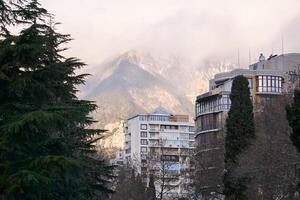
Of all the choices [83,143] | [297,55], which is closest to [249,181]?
[83,143]

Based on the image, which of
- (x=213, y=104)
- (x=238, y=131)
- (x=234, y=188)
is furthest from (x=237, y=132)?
(x=213, y=104)

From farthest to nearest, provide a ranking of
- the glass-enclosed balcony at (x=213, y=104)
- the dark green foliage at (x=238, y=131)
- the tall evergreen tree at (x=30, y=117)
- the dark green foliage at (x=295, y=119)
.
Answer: the glass-enclosed balcony at (x=213, y=104) → the dark green foliage at (x=238, y=131) → the dark green foliage at (x=295, y=119) → the tall evergreen tree at (x=30, y=117)

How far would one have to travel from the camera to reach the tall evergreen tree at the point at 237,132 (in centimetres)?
3853

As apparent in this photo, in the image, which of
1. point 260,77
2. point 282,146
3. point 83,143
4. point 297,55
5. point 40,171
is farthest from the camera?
point 297,55

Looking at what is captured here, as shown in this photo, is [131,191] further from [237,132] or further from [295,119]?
[295,119]

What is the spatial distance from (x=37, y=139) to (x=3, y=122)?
928 millimetres

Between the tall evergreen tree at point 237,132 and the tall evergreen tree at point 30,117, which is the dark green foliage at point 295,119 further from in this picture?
the tall evergreen tree at point 237,132

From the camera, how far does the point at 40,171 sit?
13.1 m

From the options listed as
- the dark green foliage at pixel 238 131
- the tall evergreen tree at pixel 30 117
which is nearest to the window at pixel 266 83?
the dark green foliage at pixel 238 131

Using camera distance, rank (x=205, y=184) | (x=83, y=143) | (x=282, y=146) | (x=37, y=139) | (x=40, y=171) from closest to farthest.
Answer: (x=40, y=171), (x=37, y=139), (x=83, y=143), (x=282, y=146), (x=205, y=184)

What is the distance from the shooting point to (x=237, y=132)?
40719mm

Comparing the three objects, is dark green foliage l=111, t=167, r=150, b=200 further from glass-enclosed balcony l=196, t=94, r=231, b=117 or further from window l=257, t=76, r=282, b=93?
window l=257, t=76, r=282, b=93

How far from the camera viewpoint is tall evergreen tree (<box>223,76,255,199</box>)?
38531 mm

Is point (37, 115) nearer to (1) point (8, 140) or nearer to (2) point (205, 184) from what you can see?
(1) point (8, 140)
